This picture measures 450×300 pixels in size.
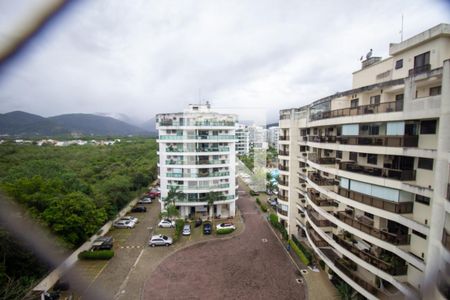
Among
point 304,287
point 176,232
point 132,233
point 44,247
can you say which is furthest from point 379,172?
point 132,233

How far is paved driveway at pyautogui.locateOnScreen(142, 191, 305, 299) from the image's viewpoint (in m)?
14.6

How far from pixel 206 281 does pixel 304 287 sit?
6930mm

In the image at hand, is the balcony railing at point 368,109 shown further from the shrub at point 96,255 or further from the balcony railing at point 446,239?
the shrub at point 96,255

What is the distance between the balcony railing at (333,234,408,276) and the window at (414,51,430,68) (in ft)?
30.3

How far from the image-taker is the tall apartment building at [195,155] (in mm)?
26062

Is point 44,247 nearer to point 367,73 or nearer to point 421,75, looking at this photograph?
point 421,75

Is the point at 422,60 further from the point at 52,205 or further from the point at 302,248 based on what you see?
the point at 52,205

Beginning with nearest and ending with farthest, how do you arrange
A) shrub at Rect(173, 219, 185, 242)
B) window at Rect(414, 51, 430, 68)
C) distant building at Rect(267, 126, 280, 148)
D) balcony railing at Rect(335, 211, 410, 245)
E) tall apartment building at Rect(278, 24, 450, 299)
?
tall apartment building at Rect(278, 24, 450, 299), balcony railing at Rect(335, 211, 410, 245), window at Rect(414, 51, 430, 68), shrub at Rect(173, 219, 185, 242), distant building at Rect(267, 126, 280, 148)

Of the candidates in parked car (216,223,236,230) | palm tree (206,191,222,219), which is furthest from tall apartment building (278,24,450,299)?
palm tree (206,191,222,219)

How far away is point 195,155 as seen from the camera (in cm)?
2617

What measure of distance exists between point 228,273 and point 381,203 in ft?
39.1

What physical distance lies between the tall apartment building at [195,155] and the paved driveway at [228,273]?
6.67 meters

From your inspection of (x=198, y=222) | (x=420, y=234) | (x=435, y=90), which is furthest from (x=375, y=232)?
(x=198, y=222)

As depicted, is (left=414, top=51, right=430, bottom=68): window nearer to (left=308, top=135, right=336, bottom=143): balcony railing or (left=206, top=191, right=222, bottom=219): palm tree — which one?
(left=308, top=135, right=336, bottom=143): balcony railing
